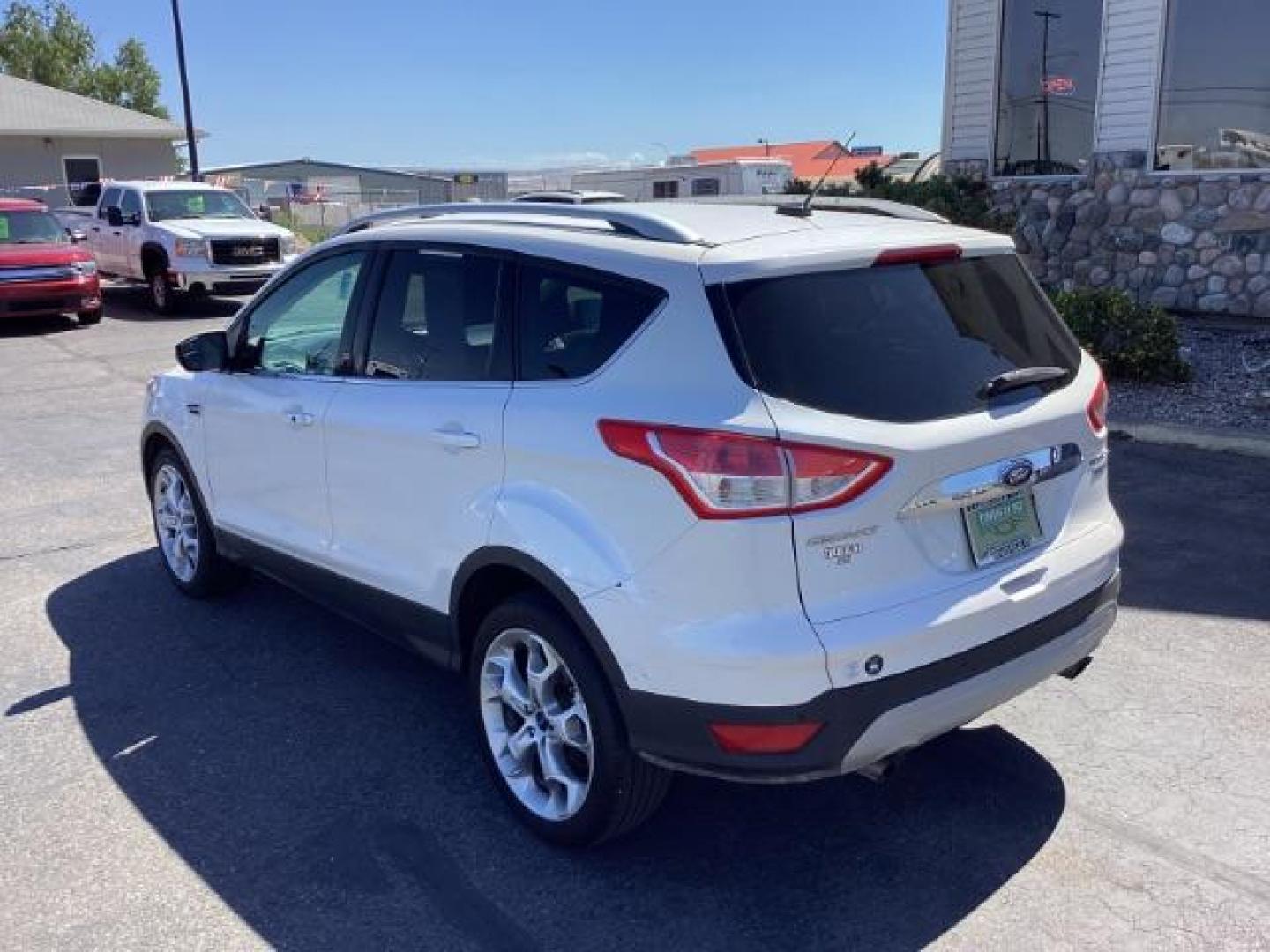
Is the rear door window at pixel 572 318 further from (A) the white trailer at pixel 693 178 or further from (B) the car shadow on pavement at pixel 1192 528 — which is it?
(A) the white trailer at pixel 693 178

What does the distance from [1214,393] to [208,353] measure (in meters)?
7.50

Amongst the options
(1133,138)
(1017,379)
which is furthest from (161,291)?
(1017,379)

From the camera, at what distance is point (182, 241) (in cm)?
1712

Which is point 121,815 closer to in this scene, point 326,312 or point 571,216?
point 326,312

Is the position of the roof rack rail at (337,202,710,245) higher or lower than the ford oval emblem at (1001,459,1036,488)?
higher

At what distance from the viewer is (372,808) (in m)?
3.68

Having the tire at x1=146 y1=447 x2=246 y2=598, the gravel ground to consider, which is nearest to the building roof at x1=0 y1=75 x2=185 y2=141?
the tire at x1=146 y1=447 x2=246 y2=598

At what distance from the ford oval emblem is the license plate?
36 millimetres

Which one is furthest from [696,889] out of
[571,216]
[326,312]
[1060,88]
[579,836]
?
[1060,88]

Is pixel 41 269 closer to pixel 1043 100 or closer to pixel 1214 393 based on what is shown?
pixel 1043 100

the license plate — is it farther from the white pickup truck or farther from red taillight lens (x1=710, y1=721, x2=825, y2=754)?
the white pickup truck

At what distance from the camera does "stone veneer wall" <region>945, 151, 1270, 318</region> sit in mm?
11375

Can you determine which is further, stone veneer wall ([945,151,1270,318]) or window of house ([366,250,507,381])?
stone veneer wall ([945,151,1270,318])

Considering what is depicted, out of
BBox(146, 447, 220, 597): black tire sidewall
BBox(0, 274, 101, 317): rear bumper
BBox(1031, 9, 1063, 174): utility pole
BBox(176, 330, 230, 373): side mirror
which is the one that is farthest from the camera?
BBox(0, 274, 101, 317): rear bumper
